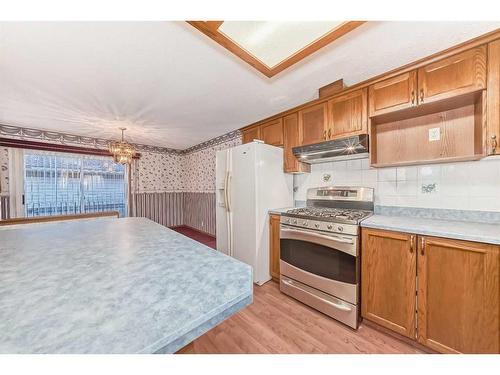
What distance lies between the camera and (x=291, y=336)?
1.55 metres

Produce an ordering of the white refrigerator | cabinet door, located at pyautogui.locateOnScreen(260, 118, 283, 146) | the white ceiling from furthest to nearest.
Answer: cabinet door, located at pyautogui.locateOnScreen(260, 118, 283, 146) < the white refrigerator < the white ceiling

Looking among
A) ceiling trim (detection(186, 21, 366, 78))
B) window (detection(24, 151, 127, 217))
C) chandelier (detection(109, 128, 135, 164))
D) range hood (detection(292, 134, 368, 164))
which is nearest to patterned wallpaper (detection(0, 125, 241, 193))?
window (detection(24, 151, 127, 217))

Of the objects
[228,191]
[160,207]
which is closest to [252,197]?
[228,191]

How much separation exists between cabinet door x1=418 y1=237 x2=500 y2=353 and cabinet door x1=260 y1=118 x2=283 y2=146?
180 cm

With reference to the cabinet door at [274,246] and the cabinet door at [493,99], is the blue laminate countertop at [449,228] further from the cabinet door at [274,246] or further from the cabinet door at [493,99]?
→ the cabinet door at [274,246]

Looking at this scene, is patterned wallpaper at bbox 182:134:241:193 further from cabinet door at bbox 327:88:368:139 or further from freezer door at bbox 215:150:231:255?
cabinet door at bbox 327:88:368:139

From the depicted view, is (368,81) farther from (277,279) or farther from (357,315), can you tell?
(277,279)

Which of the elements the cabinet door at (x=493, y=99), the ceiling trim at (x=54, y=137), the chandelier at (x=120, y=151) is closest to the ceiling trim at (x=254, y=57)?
the cabinet door at (x=493, y=99)

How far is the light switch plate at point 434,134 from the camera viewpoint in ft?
5.60

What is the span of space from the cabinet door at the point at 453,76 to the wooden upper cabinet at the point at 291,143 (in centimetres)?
116

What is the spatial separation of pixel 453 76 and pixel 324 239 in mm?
1553

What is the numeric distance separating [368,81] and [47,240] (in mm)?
2647

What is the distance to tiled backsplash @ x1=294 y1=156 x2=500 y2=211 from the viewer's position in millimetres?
1518

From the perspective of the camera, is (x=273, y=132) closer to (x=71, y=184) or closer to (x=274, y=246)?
(x=274, y=246)
